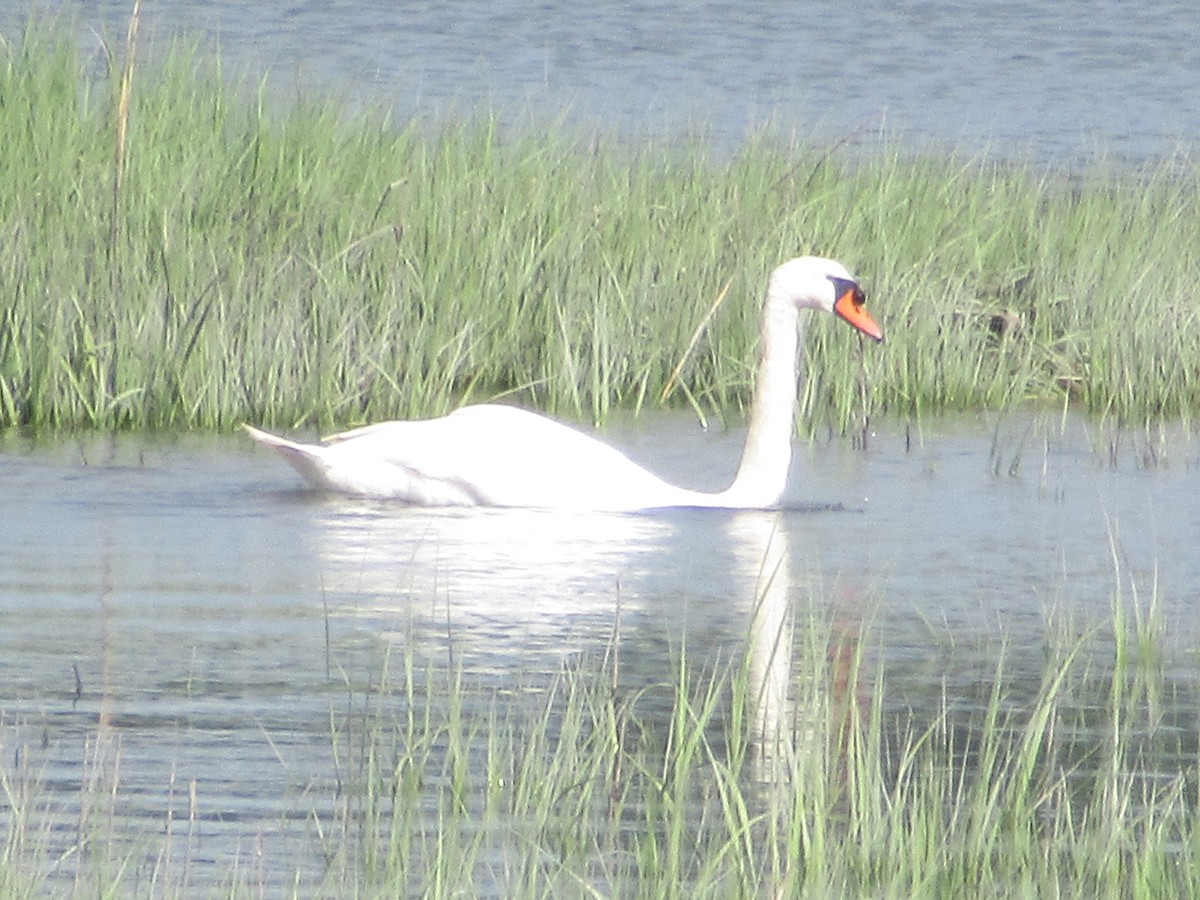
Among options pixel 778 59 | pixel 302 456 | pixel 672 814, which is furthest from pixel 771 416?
pixel 778 59

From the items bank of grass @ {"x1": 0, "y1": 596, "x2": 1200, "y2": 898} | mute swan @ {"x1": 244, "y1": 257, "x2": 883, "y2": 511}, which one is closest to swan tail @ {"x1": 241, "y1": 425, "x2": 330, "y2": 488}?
mute swan @ {"x1": 244, "y1": 257, "x2": 883, "y2": 511}

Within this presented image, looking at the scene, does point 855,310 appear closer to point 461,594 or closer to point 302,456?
point 302,456

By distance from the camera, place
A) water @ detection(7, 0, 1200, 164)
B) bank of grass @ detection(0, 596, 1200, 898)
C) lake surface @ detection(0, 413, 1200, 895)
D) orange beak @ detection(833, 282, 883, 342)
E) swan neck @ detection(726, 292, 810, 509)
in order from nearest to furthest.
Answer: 1. bank of grass @ detection(0, 596, 1200, 898)
2. lake surface @ detection(0, 413, 1200, 895)
3. swan neck @ detection(726, 292, 810, 509)
4. orange beak @ detection(833, 282, 883, 342)
5. water @ detection(7, 0, 1200, 164)

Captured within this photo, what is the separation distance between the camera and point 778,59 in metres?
24.0

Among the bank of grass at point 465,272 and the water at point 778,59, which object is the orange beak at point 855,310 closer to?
the bank of grass at point 465,272

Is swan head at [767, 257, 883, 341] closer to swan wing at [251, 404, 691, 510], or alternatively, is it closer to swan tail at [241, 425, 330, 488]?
swan wing at [251, 404, 691, 510]

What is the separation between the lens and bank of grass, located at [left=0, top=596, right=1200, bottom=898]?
432 cm

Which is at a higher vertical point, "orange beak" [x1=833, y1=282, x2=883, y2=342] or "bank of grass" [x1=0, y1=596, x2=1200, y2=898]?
"bank of grass" [x1=0, y1=596, x2=1200, y2=898]

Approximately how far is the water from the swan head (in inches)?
256

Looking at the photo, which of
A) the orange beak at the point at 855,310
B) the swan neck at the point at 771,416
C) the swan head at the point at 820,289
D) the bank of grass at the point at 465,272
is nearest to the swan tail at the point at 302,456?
the bank of grass at the point at 465,272

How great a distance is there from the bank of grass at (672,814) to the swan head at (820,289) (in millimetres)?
3471

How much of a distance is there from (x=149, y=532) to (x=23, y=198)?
251 cm

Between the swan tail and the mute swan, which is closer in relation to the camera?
the swan tail

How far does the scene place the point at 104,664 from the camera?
20.1 ft
